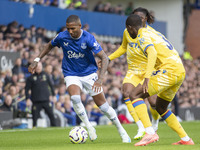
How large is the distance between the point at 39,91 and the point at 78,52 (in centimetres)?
651

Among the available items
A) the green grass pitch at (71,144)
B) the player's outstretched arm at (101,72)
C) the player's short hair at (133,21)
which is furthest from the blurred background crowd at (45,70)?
the player's short hair at (133,21)

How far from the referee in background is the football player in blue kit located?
6177 millimetres

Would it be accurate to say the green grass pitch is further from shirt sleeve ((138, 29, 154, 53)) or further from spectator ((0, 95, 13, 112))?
spectator ((0, 95, 13, 112))

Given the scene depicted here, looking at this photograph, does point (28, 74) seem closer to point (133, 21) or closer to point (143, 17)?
point (143, 17)

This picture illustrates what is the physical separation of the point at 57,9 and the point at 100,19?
12.1 ft

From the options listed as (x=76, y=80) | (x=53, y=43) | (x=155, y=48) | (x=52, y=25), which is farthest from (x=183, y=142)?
(x=52, y=25)

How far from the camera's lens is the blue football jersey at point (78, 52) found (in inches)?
370

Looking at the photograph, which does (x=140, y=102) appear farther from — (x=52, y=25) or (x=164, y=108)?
(x=52, y=25)

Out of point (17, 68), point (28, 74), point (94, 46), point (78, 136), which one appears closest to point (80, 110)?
point (78, 136)

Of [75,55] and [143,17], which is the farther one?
[143,17]

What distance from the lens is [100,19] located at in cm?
2694

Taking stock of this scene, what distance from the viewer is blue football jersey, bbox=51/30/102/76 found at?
940 cm

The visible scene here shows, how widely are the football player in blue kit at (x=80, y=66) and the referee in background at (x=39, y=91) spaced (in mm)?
6177

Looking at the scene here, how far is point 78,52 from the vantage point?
31.1 ft
